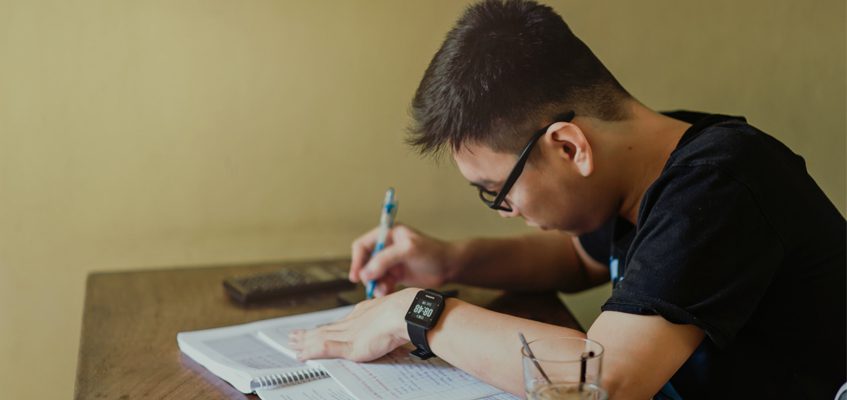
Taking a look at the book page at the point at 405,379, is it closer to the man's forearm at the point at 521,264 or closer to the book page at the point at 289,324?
the book page at the point at 289,324

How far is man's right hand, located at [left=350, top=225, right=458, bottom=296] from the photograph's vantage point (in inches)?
62.6

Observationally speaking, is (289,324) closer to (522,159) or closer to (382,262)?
(382,262)

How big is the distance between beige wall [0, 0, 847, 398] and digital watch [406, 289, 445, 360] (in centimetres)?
73

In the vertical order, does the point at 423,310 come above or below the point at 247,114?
below

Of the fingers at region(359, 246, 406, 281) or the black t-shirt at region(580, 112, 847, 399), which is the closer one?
the black t-shirt at region(580, 112, 847, 399)

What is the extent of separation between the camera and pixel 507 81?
46.9 inches

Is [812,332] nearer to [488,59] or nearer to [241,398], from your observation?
[488,59]

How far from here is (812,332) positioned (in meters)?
1.20

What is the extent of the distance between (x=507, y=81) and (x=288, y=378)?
48cm

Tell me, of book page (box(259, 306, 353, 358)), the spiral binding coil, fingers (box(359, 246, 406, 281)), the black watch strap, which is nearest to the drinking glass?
the black watch strap

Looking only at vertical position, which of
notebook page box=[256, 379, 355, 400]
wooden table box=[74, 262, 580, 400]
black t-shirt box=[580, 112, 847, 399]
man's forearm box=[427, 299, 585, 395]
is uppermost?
black t-shirt box=[580, 112, 847, 399]

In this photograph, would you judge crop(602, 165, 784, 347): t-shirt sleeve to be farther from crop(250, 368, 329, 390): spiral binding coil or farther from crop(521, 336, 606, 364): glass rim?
crop(250, 368, 329, 390): spiral binding coil

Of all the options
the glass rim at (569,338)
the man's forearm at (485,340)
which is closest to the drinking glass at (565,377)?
the glass rim at (569,338)

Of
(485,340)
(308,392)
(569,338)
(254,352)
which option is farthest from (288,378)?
(569,338)
